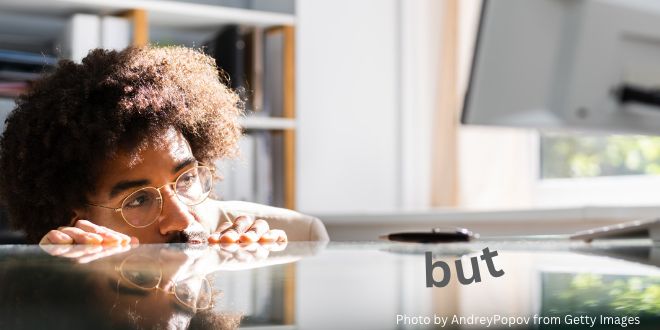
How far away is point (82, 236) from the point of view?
851 millimetres

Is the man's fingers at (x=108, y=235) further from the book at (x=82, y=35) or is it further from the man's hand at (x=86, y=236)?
the book at (x=82, y=35)

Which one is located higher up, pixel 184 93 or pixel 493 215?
pixel 184 93

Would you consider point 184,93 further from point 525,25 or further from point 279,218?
point 525,25

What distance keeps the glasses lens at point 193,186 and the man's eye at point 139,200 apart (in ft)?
0.18

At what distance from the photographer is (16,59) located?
2578 mm

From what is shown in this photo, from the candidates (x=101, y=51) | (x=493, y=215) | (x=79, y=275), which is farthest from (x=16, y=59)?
(x=79, y=275)

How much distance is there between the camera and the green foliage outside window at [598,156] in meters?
3.09

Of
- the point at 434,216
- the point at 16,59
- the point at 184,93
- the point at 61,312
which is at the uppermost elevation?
the point at 16,59

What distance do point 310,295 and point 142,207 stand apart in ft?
3.47

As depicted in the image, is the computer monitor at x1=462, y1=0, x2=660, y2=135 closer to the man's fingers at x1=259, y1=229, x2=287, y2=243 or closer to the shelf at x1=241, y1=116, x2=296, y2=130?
the man's fingers at x1=259, y1=229, x2=287, y2=243

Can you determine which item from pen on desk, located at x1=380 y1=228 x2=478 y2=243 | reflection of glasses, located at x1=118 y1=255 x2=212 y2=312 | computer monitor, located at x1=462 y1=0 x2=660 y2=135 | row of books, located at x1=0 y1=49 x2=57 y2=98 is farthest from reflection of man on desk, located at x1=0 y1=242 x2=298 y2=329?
row of books, located at x1=0 y1=49 x2=57 y2=98

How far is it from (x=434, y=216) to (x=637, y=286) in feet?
7.11

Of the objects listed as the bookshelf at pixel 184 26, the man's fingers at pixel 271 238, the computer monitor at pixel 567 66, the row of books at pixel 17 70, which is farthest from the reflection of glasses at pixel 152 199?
the bookshelf at pixel 184 26

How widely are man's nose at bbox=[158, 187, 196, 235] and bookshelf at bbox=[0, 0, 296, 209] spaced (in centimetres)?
156
